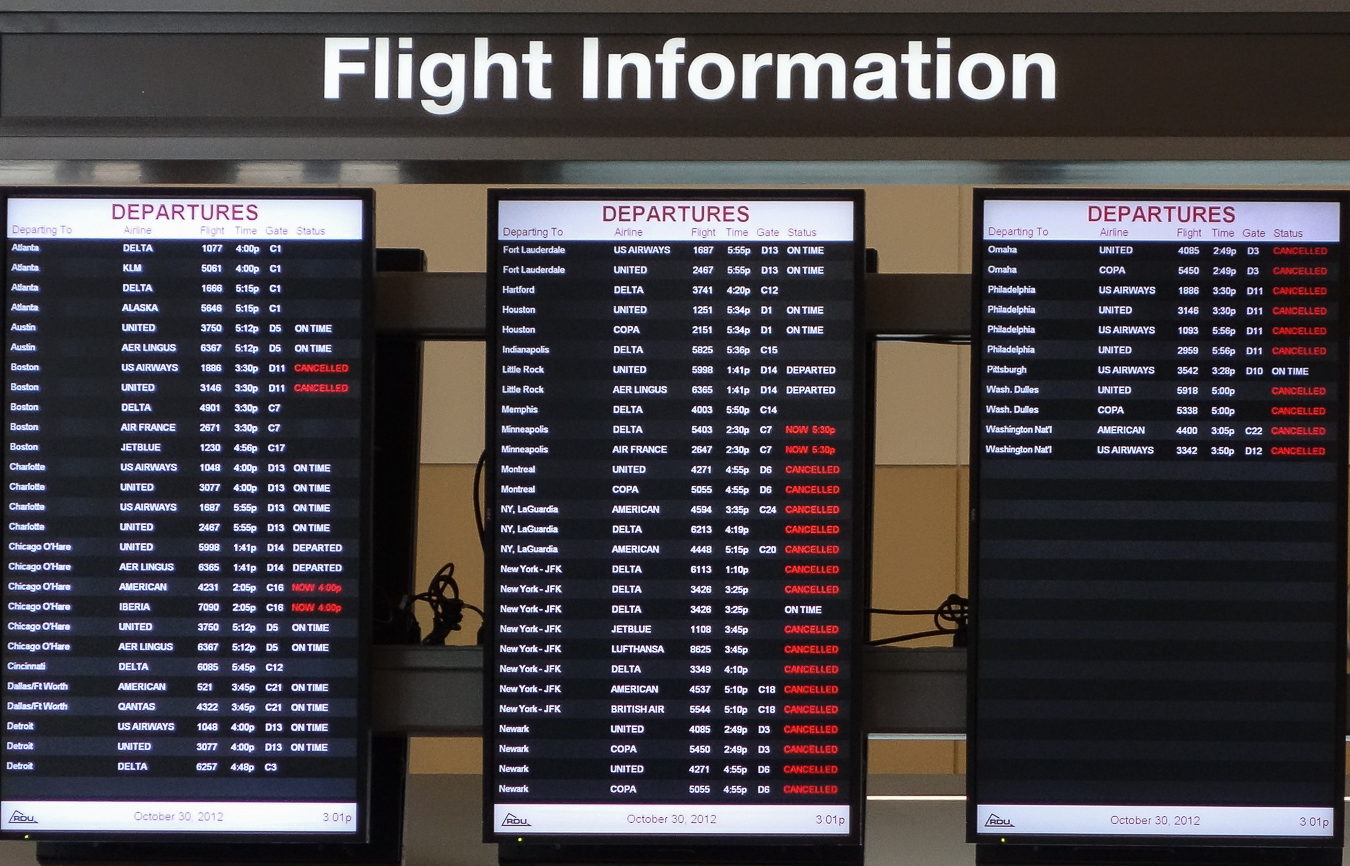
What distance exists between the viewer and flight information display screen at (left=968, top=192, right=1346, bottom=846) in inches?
68.7

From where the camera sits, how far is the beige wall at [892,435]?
423 centimetres

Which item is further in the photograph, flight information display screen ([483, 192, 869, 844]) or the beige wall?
the beige wall

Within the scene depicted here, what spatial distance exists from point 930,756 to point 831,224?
2.86 metres

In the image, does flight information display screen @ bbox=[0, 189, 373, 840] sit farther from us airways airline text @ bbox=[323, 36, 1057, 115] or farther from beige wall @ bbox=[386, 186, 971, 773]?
beige wall @ bbox=[386, 186, 971, 773]

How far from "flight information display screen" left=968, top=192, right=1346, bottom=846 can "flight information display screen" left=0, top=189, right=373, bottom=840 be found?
0.88m

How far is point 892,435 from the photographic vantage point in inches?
169

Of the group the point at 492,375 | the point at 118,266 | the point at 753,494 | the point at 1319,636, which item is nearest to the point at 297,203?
the point at 118,266

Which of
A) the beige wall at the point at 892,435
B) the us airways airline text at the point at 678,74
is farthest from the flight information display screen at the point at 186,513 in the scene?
the beige wall at the point at 892,435

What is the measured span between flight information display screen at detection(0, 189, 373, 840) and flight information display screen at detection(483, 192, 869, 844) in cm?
22

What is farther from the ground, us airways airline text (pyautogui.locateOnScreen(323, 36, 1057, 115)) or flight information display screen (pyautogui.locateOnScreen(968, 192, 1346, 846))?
us airways airline text (pyautogui.locateOnScreen(323, 36, 1057, 115))

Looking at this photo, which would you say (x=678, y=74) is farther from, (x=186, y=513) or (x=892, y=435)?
(x=892, y=435)

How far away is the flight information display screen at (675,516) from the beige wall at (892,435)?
243 centimetres

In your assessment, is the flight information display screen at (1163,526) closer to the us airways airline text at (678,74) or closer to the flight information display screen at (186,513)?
the us airways airline text at (678,74)

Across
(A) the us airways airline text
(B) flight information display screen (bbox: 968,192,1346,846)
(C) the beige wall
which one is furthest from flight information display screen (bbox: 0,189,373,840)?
(C) the beige wall
